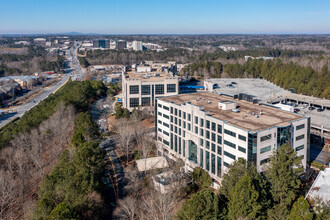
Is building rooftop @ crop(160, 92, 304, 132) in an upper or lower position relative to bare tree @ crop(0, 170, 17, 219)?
upper

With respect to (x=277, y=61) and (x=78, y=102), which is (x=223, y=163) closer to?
(x=78, y=102)

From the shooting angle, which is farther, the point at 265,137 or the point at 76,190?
the point at 265,137

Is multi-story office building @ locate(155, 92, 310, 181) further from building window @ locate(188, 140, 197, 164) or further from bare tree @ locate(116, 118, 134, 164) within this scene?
bare tree @ locate(116, 118, 134, 164)

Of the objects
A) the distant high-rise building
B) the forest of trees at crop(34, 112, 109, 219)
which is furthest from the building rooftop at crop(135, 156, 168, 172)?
the distant high-rise building

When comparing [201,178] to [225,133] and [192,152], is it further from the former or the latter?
[225,133]

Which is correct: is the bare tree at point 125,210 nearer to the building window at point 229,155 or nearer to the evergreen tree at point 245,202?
the evergreen tree at point 245,202

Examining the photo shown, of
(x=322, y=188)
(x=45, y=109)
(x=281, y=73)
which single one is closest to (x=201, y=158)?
(x=322, y=188)

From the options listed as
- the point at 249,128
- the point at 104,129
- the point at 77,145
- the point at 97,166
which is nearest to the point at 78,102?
the point at 104,129
